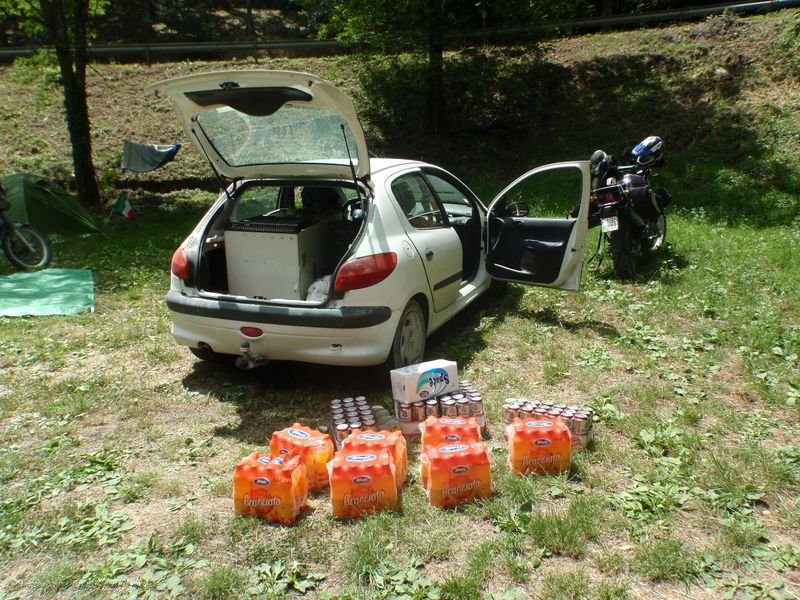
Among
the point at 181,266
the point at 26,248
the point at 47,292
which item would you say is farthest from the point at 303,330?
→ the point at 26,248

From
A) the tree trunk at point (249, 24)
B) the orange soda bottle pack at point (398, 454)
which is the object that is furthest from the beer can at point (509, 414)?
the tree trunk at point (249, 24)

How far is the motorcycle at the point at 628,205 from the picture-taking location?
7.59 metres

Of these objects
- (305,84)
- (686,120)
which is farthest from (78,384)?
(686,120)

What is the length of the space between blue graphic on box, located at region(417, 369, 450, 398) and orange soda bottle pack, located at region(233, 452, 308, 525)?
1.14m

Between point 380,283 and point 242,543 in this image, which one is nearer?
point 242,543

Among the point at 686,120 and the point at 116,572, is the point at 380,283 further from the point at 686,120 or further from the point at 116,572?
the point at 686,120

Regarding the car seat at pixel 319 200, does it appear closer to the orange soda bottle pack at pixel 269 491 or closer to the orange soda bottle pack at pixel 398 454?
the orange soda bottle pack at pixel 398 454

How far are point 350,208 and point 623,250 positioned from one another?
3.49m

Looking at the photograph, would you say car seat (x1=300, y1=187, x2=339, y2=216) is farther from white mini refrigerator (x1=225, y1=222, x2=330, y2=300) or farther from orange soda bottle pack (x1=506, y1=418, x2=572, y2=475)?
orange soda bottle pack (x1=506, y1=418, x2=572, y2=475)

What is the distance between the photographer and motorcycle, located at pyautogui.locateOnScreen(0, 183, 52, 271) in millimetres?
8969

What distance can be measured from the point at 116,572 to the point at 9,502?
1.00 metres

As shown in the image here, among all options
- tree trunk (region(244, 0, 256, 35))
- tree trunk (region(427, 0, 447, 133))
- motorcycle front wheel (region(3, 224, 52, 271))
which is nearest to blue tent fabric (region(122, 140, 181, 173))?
motorcycle front wheel (region(3, 224, 52, 271))

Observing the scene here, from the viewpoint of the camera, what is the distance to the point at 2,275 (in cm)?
869

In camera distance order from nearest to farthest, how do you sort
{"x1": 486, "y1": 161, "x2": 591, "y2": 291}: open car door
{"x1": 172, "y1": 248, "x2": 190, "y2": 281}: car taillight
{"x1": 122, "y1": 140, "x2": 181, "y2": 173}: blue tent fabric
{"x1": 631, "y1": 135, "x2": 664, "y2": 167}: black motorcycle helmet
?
1. {"x1": 172, "y1": 248, "x2": 190, "y2": 281}: car taillight
2. {"x1": 486, "y1": 161, "x2": 591, "y2": 291}: open car door
3. {"x1": 631, "y1": 135, "x2": 664, "y2": 167}: black motorcycle helmet
4. {"x1": 122, "y1": 140, "x2": 181, "y2": 173}: blue tent fabric
